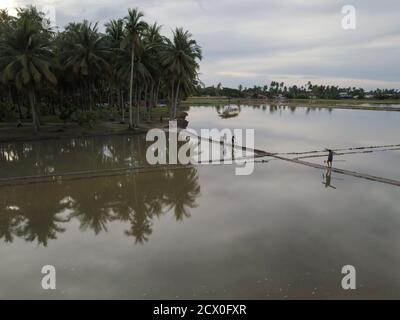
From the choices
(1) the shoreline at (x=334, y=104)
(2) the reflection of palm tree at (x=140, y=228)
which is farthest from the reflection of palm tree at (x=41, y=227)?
(1) the shoreline at (x=334, y=104)

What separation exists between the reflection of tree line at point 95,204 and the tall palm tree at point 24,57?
46.7 feet

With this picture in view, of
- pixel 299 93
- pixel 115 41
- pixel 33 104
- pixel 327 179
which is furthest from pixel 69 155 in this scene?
pixel 299 93

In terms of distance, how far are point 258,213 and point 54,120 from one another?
30.3m

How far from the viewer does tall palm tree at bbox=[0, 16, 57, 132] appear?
81.6ft

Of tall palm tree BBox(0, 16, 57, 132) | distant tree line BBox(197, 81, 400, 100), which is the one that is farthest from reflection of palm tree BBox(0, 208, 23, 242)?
distant tree line BBox(197, 81, 400, 100)

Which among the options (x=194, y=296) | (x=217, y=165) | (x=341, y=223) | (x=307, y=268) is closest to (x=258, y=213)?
(x=341, y=223)

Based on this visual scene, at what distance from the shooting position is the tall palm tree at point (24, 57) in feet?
81.6

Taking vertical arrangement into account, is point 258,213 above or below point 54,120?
below

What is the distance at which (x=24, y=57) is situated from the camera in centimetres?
2517

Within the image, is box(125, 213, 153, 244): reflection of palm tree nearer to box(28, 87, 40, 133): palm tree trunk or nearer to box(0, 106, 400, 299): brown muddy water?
box(0, 106, 400, 299): brown muddy water

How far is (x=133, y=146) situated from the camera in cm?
2508

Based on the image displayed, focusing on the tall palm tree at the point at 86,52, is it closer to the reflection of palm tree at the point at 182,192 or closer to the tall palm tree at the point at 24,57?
the tall palm tree at the point at 24,57

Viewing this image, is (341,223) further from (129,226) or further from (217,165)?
(217,165)
